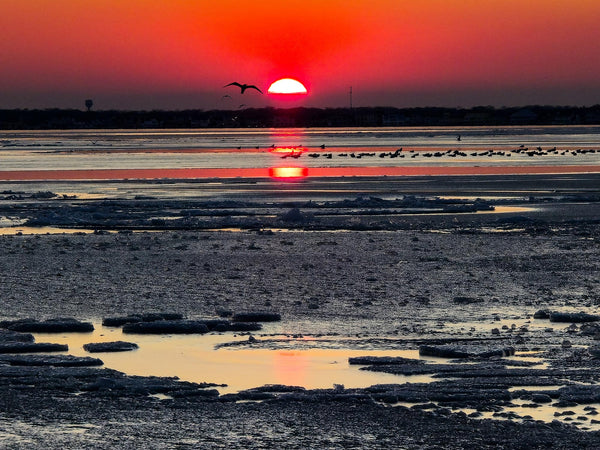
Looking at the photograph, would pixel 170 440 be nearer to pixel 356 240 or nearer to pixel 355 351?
pixel 355 351

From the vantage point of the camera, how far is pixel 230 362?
9.73m

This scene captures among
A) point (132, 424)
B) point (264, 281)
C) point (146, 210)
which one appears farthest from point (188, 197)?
point (132, 424)

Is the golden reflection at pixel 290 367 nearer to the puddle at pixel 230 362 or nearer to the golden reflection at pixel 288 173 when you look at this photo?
the puddle at pixel 230 362

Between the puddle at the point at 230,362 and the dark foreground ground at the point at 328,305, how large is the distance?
340 mm

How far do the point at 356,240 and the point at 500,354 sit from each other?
33.5ft

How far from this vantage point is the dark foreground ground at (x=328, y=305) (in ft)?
24.5

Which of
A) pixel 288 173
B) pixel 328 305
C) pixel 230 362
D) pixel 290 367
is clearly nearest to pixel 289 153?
pixel 288 173

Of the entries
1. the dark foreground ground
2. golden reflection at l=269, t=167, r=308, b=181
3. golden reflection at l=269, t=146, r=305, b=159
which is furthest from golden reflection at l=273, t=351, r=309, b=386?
golden reflection at l=269, t=146, r=305, b=159

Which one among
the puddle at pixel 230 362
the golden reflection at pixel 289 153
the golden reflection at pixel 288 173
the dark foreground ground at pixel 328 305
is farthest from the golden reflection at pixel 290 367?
the golden reflection at pixel 289 153

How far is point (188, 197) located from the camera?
31.5m

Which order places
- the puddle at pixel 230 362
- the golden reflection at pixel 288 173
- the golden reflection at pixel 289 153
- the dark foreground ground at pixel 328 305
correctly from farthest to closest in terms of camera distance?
the golden reflection at pixel 289 153
the golden reflection at pixel 288 173
the puddle at pixel 230 362
the dark foreground ground at pixel 328 305

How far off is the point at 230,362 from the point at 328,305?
3.17 metres

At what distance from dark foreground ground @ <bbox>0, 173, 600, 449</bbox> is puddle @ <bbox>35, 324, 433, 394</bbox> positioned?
34cm

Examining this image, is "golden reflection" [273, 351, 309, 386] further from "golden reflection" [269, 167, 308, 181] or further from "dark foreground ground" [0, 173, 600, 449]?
"golden reflection" [269, 167, 308, 181]
